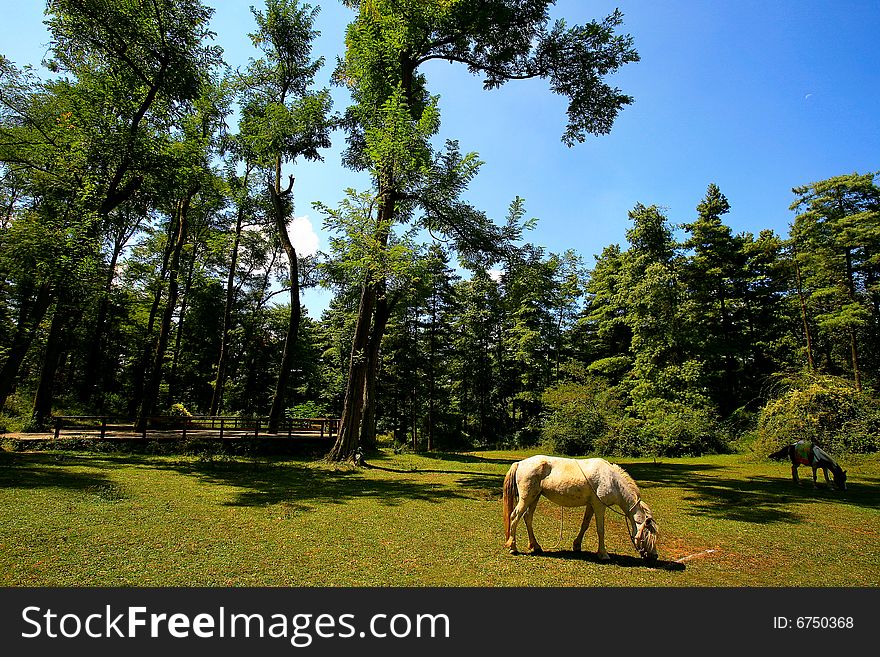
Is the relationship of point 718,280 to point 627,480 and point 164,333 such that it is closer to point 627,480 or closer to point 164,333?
point 627,480

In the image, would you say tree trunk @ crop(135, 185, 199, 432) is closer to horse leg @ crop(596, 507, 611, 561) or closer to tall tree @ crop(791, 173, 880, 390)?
horse leg @ crop(596, 507, 611, 561)

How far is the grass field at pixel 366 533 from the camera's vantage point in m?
5.49

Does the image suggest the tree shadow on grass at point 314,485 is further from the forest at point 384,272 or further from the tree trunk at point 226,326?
the tree trunk at point 226,326

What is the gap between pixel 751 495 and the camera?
12.3 metres

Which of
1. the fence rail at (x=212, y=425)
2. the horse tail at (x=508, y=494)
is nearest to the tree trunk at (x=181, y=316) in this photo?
the fence rail at (x=212, y=425)

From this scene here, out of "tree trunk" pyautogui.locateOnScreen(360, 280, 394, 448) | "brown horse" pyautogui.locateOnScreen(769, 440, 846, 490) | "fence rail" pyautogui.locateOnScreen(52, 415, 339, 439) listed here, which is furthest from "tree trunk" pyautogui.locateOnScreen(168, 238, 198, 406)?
"brown horse" pyautogui.locateOnScreen(769, 440, 846, 490)

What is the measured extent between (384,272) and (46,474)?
10.9 metres

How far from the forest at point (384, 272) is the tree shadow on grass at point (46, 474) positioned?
2930 mm

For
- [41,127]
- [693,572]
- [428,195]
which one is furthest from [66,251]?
[693,572]

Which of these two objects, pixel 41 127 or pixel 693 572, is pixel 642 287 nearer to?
pixel 693 572

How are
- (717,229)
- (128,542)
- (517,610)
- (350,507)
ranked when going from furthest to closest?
(717,229)
(350,507)
(128,542)
(517,610)

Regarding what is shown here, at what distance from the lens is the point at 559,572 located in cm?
580

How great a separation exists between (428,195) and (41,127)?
14.6 m

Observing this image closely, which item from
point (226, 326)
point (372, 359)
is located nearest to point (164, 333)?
point (226, 326)
